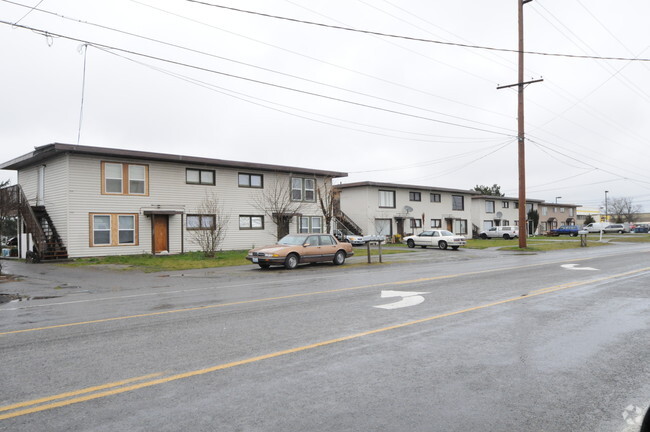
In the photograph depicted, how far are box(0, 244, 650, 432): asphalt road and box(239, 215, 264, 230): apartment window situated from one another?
20895 mm

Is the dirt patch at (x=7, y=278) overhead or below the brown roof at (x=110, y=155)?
below

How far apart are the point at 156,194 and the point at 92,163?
3.83 meters

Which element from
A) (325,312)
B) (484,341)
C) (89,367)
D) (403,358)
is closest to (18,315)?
(89,367)

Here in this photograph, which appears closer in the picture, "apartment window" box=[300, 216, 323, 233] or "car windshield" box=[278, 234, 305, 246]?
"car windshield" box=[278, 234, 305, 246]

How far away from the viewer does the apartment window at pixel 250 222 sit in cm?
3142

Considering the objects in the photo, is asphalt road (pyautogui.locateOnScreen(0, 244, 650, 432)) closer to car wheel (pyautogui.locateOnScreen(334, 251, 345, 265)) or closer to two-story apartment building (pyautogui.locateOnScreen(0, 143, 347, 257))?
car wheel (pyautogui.locateOnScreen(334, 251, 345, 265))

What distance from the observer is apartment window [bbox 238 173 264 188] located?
31531 mm

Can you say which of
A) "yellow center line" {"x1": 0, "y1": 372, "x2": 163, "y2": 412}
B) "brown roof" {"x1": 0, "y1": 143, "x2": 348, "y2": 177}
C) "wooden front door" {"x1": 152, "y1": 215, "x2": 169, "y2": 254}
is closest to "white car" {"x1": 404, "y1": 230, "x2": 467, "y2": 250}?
"brown roof" {"x1": 0, "y1": 143, "x2": 348, "y2": 177}

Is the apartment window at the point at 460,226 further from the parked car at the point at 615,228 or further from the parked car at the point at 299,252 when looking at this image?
the parked car at the point at 615,228

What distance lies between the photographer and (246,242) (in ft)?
104

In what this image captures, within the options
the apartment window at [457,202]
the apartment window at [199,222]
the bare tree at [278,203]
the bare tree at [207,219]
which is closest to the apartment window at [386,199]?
the apartment window at [457,202]

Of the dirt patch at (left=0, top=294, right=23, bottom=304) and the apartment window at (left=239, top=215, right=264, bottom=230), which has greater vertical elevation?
the apartment window at (left=239, top=215, right=264, bottom=230)

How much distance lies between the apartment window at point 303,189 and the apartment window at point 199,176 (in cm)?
628

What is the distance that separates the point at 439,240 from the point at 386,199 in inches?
458
